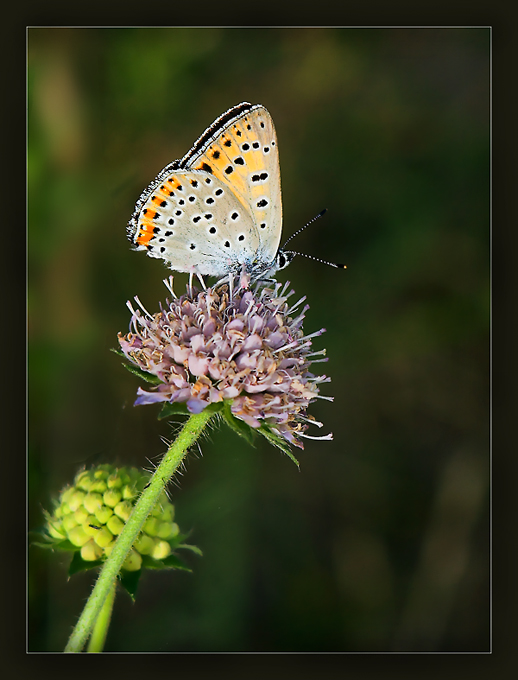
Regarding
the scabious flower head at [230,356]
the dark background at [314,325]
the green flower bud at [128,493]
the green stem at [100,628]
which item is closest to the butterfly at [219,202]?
the scabious flower head at [230,356]

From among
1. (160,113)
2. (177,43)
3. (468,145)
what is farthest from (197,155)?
(468,145)

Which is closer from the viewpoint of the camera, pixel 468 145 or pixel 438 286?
pixel 468 145

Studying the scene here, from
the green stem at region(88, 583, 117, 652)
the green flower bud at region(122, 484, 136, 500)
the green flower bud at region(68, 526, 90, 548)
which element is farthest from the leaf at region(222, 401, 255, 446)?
the green stem at region(88, 583, 117, 652)

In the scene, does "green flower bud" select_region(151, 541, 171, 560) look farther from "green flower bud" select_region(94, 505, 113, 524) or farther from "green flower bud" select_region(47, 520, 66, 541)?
"green flower bud" select_region(47, 520, 66, 541)

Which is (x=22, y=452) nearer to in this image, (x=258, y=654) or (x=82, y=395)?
(x=82, y=395)

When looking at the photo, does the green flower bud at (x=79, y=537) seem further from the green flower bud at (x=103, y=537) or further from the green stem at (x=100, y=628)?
the green stem at (x=100, y=628)

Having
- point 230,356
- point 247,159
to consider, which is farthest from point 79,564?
point 247,159
